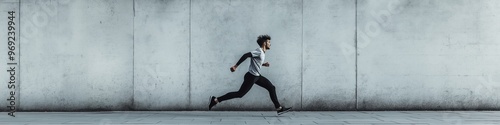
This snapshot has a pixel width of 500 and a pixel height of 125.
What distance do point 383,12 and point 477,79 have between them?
2.21 metres

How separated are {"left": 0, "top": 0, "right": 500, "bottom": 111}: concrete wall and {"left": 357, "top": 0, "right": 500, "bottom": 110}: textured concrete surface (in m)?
0.02

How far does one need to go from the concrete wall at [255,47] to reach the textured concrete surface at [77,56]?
0.02m

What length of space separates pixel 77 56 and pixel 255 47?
11.0 feet

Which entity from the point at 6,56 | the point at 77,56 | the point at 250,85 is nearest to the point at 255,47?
the point at 250,85

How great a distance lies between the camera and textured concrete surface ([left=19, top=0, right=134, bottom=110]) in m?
10.6

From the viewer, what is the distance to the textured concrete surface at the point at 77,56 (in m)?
10.6

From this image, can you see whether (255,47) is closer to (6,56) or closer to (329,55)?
(329,55)

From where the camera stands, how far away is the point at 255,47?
10633mm

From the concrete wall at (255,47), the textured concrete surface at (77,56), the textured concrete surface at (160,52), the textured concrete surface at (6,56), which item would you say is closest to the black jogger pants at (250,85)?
the concrete wall at (255,47)

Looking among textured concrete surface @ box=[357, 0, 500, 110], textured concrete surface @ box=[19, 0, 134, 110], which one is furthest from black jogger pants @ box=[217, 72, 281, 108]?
textured concrete surface @ box=[19, 0, 134, 110]

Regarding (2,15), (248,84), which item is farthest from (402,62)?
(2,15)

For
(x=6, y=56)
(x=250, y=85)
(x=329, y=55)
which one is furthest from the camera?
(x=329, y=55)

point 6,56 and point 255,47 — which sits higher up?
point 255,47

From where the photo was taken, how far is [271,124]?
780 centimetres
